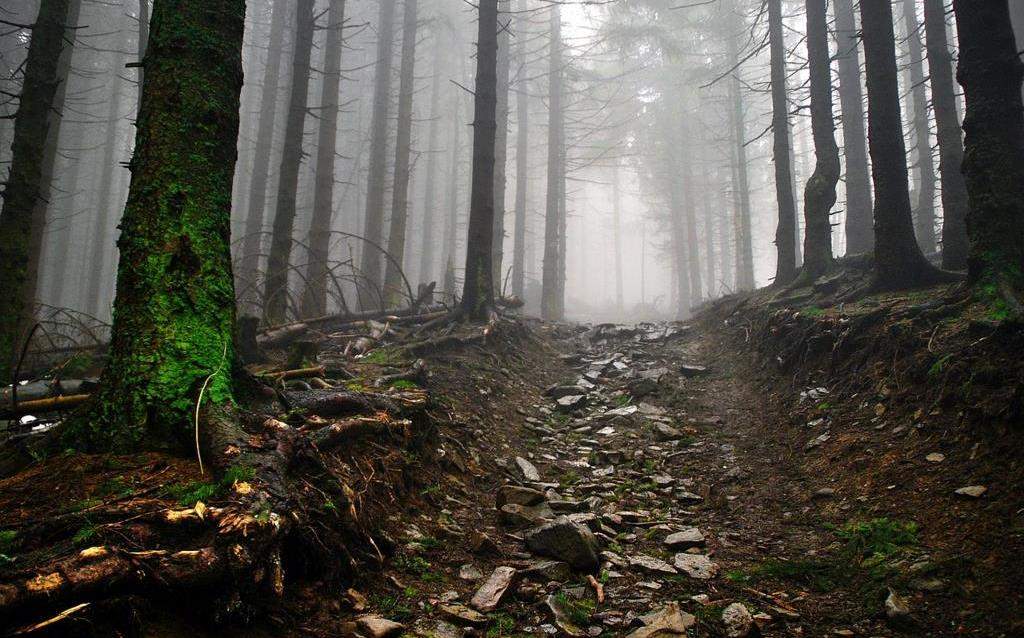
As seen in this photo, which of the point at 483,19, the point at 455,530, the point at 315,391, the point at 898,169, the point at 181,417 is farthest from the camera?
the point at 483,19

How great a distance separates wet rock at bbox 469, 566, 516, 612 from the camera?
2.83m

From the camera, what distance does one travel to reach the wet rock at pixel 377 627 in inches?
95.1

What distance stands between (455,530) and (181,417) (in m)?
1.95

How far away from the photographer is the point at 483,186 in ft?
30.9

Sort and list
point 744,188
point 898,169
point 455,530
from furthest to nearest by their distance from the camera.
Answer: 1. point 744,188
2. point 898,169
3. point 455,530

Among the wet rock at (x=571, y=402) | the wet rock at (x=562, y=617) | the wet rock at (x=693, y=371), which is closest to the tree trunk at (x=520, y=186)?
the wet rock at (x=693, y=371)

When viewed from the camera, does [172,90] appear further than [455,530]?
No

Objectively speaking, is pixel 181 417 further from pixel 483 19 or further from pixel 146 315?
pixel 483 19

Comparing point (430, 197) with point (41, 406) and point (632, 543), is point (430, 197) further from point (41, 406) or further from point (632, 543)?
point (632, 543)

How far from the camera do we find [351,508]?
2990mm

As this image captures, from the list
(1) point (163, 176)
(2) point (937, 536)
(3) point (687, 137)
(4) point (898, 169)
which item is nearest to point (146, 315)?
(1) point (163, 176)

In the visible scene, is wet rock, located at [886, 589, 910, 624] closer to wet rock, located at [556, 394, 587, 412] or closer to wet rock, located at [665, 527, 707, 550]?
wet rock, located at [665, 527, 707, 550]

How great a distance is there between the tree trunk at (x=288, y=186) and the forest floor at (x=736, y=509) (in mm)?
3505

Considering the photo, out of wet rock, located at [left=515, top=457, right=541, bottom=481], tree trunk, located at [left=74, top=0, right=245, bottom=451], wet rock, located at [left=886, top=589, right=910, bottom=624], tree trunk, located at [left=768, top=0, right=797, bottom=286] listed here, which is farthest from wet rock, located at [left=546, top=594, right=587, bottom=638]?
tree trunk, located at [left=768, top=0, right=797, bottom=286]
